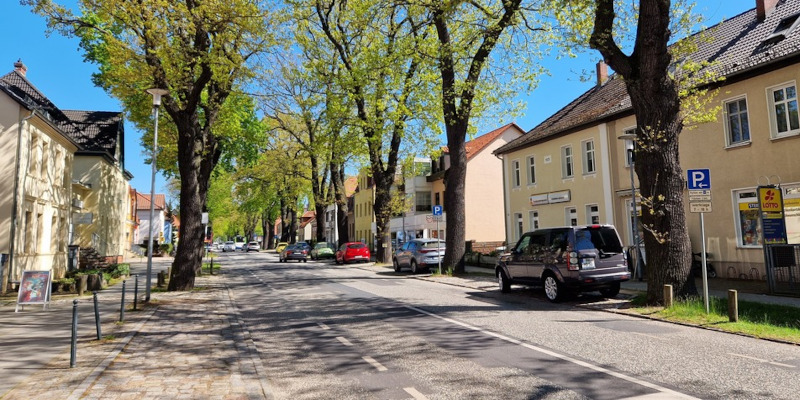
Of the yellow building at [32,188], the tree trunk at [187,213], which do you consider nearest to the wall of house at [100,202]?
the yellow building at [32,188]

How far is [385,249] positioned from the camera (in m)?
32.3

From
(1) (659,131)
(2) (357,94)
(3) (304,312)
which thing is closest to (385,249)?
(2) (357,94)

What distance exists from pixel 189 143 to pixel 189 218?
2.34 m

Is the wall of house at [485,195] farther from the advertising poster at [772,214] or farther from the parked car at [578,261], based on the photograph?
the advertising poster at [772,214]

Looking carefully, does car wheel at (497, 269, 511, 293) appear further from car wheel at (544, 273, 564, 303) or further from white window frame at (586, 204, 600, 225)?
white window frame at (586, 204, 600, 225)

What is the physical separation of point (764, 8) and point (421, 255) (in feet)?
52.1

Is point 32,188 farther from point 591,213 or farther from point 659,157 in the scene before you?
point 591,213

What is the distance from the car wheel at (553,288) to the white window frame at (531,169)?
15113 mm

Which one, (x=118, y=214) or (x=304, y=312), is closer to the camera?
(x=304, y=312)

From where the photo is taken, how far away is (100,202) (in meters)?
28.6

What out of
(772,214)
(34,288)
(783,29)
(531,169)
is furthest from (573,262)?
(531,169)

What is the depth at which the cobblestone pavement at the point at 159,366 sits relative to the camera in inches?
209

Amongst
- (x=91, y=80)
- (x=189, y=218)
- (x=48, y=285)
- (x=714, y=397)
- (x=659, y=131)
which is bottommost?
(x=714, y=397)

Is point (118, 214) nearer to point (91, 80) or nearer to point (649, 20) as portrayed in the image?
point (91, 80)
